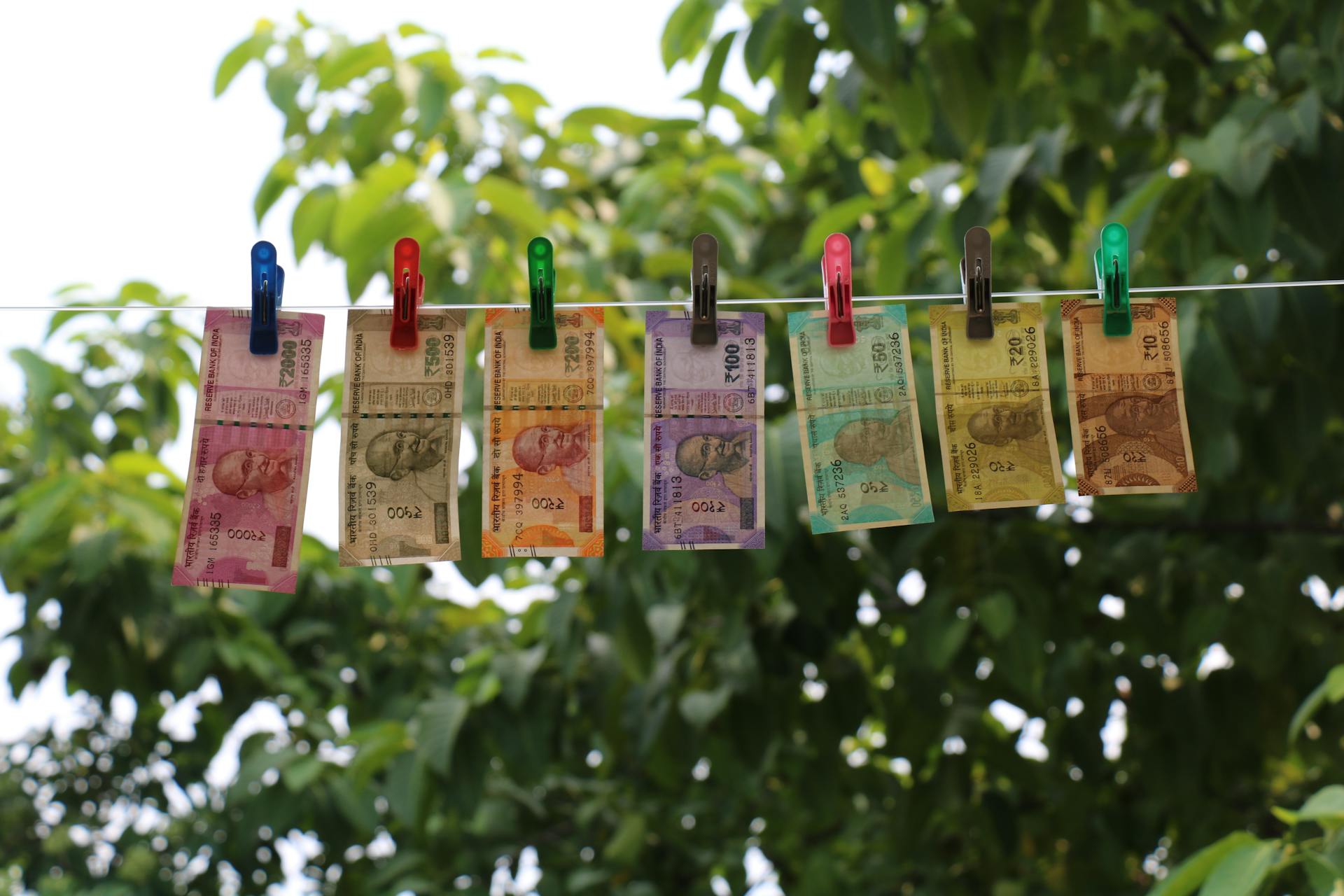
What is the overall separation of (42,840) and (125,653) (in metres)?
0.88

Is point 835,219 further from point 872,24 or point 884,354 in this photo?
point 884,354

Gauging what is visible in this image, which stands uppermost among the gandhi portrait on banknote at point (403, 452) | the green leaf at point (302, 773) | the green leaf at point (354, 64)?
the green leaf at point (354, 64)

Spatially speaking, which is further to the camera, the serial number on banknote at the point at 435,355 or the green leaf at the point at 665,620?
the green leaf at the point at 665,620

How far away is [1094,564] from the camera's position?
2.22 metres

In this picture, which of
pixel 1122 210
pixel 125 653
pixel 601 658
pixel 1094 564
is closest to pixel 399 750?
pixel 601 658

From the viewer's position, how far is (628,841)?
2.45 metres

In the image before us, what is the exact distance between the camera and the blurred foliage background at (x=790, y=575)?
1832mm

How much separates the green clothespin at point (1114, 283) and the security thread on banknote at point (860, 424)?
190 mm

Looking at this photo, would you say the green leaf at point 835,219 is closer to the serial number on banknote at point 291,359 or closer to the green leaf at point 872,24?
the green leaf at point 872,24

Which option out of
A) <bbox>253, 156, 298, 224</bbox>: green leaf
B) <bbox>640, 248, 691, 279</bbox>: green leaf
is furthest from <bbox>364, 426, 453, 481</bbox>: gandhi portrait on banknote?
<bbox>253, 156, 298, 224</bbox>: green leaf

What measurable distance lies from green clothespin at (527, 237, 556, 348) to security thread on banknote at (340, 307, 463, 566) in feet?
0.23

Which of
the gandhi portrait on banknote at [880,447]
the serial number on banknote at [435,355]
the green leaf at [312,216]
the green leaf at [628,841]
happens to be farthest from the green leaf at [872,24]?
the green leaf at [628,841]

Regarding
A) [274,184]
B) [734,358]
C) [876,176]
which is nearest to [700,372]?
[734,358]

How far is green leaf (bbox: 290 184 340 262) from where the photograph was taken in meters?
2.31
